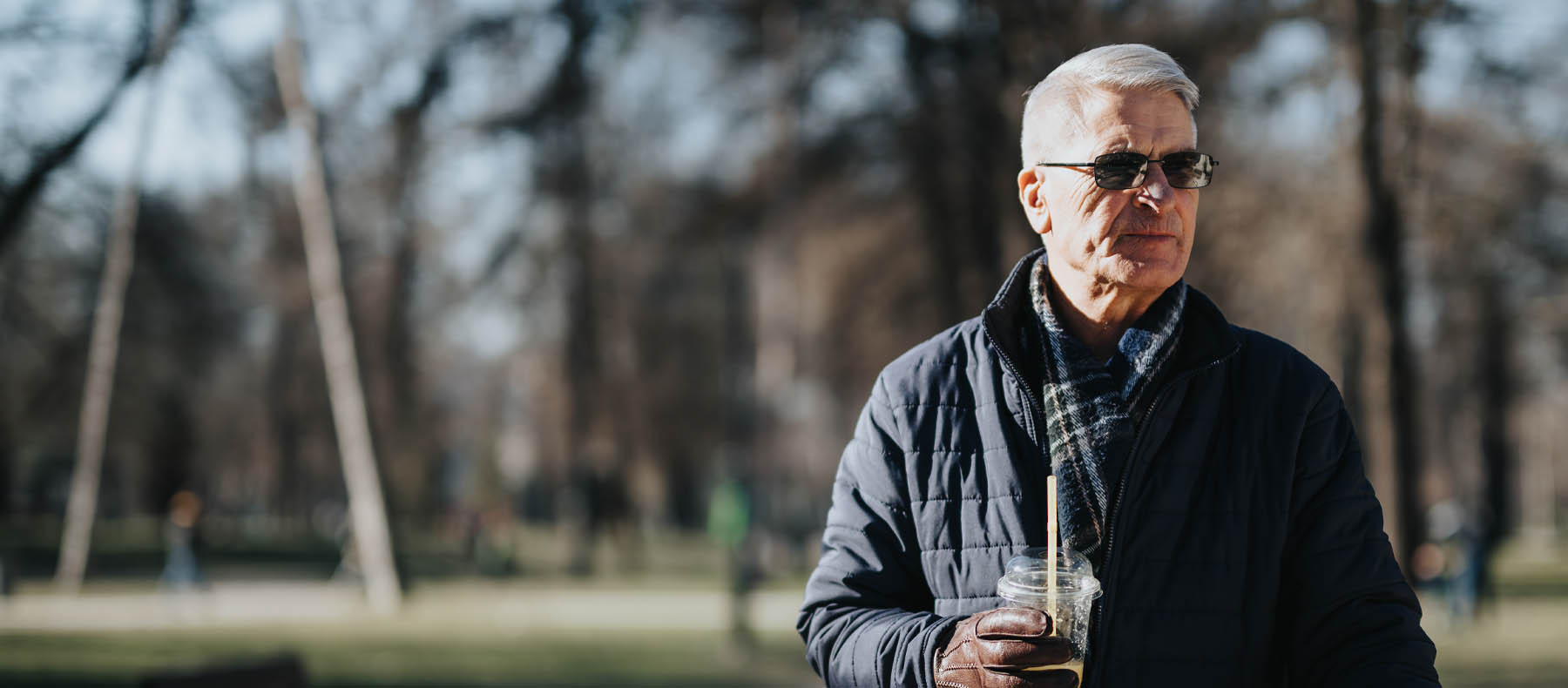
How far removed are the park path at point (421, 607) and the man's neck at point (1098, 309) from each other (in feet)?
38.3

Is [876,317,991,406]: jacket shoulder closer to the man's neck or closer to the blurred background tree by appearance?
the man's neck

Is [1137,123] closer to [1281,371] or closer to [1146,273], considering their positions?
[1146,273]

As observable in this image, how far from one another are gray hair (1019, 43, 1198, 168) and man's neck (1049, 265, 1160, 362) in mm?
236

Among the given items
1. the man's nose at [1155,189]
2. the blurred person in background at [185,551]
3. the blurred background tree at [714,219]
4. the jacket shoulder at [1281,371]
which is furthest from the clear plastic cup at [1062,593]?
the blurred person in background at [185,551]

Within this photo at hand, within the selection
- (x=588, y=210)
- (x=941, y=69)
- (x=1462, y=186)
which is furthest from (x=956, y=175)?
(x=588, y=210)

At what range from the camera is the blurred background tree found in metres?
11.8

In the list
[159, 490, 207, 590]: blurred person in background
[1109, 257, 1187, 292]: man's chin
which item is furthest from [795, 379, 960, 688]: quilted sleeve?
[159, 490, 207, 590]: blurred person in background

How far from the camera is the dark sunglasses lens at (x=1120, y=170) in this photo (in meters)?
2.37

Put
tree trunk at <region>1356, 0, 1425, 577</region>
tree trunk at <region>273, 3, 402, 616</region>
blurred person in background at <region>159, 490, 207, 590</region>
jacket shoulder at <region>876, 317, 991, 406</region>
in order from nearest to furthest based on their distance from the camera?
jacket shoulder at <region>876, 317, 991, 406</region>
tree trunk at <region>1356, 0, 1425, 577</region>
tree trunk at <region>273, 3, 402, 616</region>
blurred person in background at <region>159, 490, 207, 590</region>

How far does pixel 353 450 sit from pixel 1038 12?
1108 centimetres

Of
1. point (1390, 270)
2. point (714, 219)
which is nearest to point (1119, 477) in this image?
point (1390, 270)

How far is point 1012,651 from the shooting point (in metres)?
2.10

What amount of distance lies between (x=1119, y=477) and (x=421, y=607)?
17.6 meters

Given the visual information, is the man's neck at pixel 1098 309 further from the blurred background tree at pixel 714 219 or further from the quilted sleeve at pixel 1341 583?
the blurred background tree at pixel 714 219
